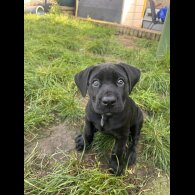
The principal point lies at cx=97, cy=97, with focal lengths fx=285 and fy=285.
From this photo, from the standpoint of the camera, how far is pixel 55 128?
3729 millimetres

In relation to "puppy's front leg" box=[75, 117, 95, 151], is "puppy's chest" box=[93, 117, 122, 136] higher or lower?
higher

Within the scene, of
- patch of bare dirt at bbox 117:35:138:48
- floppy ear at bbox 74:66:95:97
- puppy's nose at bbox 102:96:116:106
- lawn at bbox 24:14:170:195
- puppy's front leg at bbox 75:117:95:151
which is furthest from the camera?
patch of bare dirt at bbox 117:35:138:48

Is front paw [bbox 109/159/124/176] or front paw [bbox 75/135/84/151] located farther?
front paw [bbox 75/135/84/151]

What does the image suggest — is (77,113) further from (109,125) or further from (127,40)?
(127,40)

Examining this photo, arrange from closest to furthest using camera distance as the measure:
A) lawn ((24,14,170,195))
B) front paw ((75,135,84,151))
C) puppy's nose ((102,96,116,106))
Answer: puppy's nose ((102,96,116,106)), lawn ((24,14,170,195)), front paw ((75,135,84,151))

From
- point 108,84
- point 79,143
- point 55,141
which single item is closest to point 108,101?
point 108,84

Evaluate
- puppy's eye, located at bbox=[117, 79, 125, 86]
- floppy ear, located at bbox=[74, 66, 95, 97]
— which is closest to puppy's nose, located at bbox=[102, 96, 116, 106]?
puppy's eye, located at bbox=[117, 79, 125, 86]

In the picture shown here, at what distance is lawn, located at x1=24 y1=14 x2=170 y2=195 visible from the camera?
9.16 ft

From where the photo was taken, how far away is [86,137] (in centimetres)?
321

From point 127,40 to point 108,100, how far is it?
637cm

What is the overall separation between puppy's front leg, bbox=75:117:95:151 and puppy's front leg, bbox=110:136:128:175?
0.35 m

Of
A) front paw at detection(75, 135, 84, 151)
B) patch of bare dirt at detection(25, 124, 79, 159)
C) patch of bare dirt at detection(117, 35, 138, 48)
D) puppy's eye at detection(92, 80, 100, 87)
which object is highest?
puppy's eye at detection(92, 80, 100, 87)

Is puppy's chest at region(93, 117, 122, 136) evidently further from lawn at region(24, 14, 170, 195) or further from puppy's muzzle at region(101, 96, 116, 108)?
lawn at region(24, 14, 170, 195)

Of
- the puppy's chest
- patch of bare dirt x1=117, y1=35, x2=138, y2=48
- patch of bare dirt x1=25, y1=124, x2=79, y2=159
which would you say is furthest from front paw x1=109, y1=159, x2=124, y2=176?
patch of bare dirt x1=117, y1=35, x2=138, y2=48
